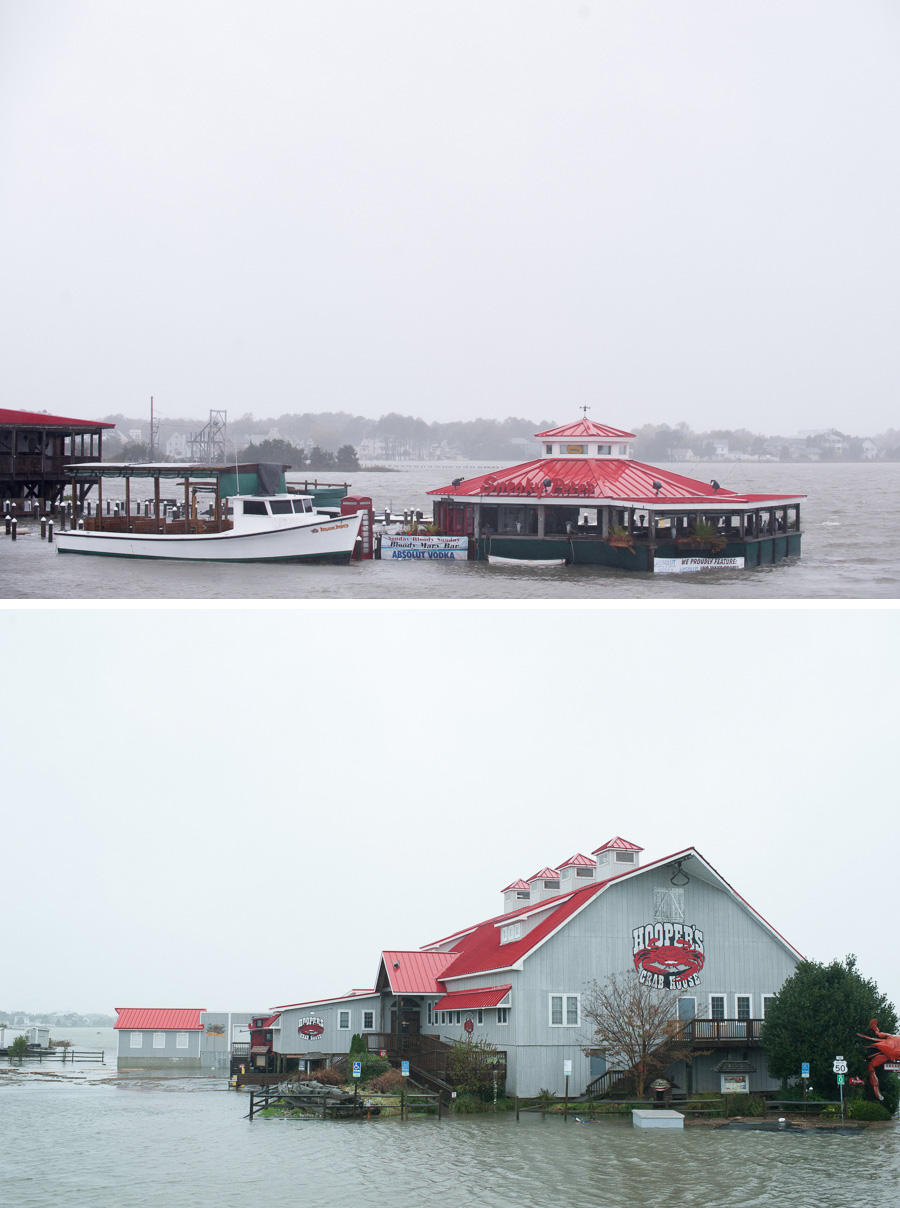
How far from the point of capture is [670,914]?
3278 cm

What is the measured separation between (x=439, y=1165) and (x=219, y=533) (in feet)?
69.7

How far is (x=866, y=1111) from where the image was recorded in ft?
92.5

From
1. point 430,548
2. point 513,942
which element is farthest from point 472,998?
point 430,548

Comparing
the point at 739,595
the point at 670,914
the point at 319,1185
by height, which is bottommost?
the point at 319,1185

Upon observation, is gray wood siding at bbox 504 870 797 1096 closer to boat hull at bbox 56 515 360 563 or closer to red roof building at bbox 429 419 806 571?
red roof building at bbox 429 419 806 571

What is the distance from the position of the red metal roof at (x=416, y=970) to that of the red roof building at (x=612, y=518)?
1387cm

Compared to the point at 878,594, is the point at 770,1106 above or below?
below

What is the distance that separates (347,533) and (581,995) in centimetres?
1566

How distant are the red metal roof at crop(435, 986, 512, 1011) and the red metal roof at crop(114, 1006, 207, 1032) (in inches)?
973

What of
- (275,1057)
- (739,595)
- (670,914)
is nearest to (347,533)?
(739,595)

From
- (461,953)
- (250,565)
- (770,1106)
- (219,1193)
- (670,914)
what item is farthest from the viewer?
(461,953)

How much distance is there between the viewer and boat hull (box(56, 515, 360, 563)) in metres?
38.5

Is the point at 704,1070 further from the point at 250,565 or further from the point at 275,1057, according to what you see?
the point at 250,565

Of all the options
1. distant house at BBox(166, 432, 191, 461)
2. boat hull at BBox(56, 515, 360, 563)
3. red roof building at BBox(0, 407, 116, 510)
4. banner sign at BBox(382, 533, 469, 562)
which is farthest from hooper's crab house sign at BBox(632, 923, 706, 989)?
distant house at BBox(166, 432, 191, 461)
